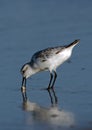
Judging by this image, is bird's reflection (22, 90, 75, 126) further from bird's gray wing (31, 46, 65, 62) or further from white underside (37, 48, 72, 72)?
bird's gray wing (31, 46, 65, 62)

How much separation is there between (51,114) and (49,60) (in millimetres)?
2835

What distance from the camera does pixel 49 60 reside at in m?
13.0

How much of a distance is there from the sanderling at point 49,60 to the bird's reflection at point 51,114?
137 cm

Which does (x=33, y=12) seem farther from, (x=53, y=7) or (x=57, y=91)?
(x=57, y=91)

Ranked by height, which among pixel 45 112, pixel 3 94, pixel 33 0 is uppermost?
pixel 33 0

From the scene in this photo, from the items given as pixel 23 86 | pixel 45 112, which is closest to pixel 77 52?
pixel 23 86

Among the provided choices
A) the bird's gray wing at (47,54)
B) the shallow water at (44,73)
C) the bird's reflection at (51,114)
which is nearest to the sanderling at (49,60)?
the bird's gray wing at (47,54)

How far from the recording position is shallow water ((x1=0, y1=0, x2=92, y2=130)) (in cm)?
1001

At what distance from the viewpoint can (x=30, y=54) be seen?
14.2 m

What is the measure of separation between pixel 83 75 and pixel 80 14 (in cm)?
610

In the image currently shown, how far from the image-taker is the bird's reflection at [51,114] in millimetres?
9742

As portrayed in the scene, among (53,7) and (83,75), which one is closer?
(83,75)

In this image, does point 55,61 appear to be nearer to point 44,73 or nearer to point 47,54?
point 47,54

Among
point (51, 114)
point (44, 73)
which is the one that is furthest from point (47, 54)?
point (51, 114)
